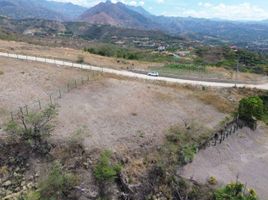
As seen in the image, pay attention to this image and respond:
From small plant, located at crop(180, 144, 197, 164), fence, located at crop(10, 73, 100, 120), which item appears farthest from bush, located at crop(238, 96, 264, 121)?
fence, located at crop(10, 73, 100, 120)

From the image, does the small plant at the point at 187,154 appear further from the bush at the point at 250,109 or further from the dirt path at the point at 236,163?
the bush at the point at 250,109

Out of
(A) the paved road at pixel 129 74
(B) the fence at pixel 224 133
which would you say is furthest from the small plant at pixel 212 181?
(A) the paved road at pixel 129 74

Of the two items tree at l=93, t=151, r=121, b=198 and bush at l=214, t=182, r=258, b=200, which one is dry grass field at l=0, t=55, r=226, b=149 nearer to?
tree at l=93, t=151, r=121, b=198

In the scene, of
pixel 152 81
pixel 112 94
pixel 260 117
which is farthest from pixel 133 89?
pixel 260 117

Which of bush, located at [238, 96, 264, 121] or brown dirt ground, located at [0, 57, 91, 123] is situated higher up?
brown dirt ground, located at [0, 57, 91, 123]

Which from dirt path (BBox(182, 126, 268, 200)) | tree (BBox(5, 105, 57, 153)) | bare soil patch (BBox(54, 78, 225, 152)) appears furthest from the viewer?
bare soil patch (BBox(54, 78, 225, 152))
